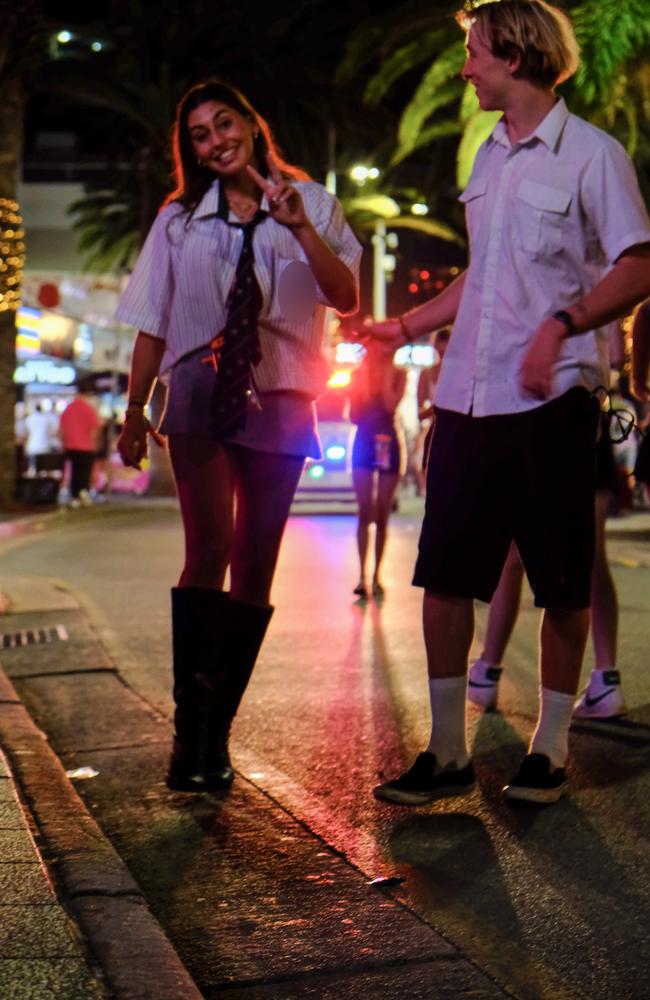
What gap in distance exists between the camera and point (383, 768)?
15.6 feet

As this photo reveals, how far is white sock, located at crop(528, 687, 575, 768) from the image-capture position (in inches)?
167

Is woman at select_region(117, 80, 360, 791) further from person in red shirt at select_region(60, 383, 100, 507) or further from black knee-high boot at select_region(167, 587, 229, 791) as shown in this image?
person in red shirt at select_region(60, 383, 100, 507)

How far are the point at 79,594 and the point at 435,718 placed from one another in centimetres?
637

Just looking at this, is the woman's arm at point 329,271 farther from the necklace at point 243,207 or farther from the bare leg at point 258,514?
the bare leg at point 258,514

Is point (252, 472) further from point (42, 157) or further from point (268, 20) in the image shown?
point (42, 157)

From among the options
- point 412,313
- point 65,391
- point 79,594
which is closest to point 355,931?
point 412,313

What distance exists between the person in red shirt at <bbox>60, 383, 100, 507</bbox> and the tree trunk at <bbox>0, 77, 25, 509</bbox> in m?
2.28

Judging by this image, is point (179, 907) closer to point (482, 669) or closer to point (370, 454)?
point (482, 669)

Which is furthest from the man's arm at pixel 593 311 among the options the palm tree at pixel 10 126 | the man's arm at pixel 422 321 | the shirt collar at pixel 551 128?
the palm tree at pixel 10 126

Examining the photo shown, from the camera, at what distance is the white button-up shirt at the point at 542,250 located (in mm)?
4102

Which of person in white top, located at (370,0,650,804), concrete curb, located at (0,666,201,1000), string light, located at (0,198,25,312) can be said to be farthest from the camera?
string light, located at (0,198,25,312)

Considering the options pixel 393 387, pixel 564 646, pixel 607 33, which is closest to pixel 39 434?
pixel 393 387

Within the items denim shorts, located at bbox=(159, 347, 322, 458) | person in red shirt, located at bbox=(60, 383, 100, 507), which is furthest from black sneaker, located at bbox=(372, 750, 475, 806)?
person in red shirt, located at bbox=(60, 383, 100, 507)

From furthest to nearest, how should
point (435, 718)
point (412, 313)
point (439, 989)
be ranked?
point (412, 313) → point (435, 718) → point (439, 989)
